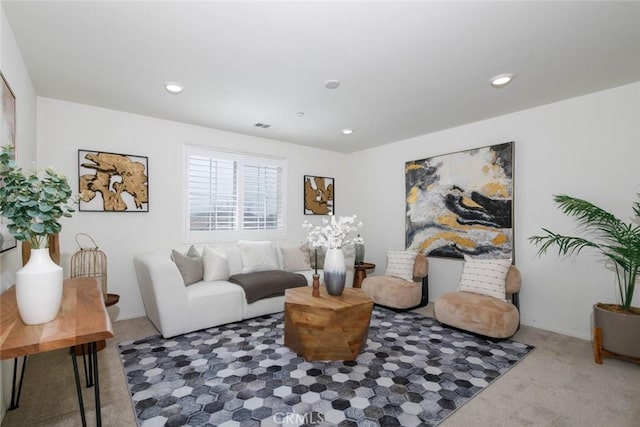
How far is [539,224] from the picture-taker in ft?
11.5

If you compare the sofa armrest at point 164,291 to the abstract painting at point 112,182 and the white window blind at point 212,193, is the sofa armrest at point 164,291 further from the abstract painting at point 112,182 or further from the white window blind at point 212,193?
the white window blind at point 212,193

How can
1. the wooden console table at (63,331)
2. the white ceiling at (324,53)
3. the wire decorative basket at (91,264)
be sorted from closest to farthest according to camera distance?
1. the wooden console table at (63,331)
2. the white ceiling at (324,53)
3. the wire decorative basket at (91,264)

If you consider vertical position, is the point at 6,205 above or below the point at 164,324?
above

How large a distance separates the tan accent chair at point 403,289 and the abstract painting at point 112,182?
3.14 metres

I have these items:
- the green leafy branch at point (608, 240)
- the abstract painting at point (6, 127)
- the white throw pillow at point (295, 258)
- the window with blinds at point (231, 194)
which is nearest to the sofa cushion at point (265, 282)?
the white throw pillow at point (295, 258)

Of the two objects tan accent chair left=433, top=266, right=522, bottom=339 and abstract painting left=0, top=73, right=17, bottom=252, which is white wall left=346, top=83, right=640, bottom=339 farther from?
abstract painting left=0, top=73, right=17, bottom=252

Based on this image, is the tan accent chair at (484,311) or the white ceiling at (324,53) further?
the tan accent chair at (484,311)

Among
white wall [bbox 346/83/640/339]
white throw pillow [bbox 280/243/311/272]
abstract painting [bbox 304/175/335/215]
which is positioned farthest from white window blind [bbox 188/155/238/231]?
white wall [bbox 346/83/640/339]

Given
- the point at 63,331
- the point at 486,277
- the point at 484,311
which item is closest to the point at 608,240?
the point at 486,277

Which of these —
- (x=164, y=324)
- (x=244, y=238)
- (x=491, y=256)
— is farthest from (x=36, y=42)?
(x=491, y=256)

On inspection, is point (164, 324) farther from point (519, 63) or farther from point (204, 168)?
point (519, 63)

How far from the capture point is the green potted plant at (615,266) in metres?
2.52

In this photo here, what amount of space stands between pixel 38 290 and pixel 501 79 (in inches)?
139

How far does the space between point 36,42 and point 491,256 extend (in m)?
4.81
